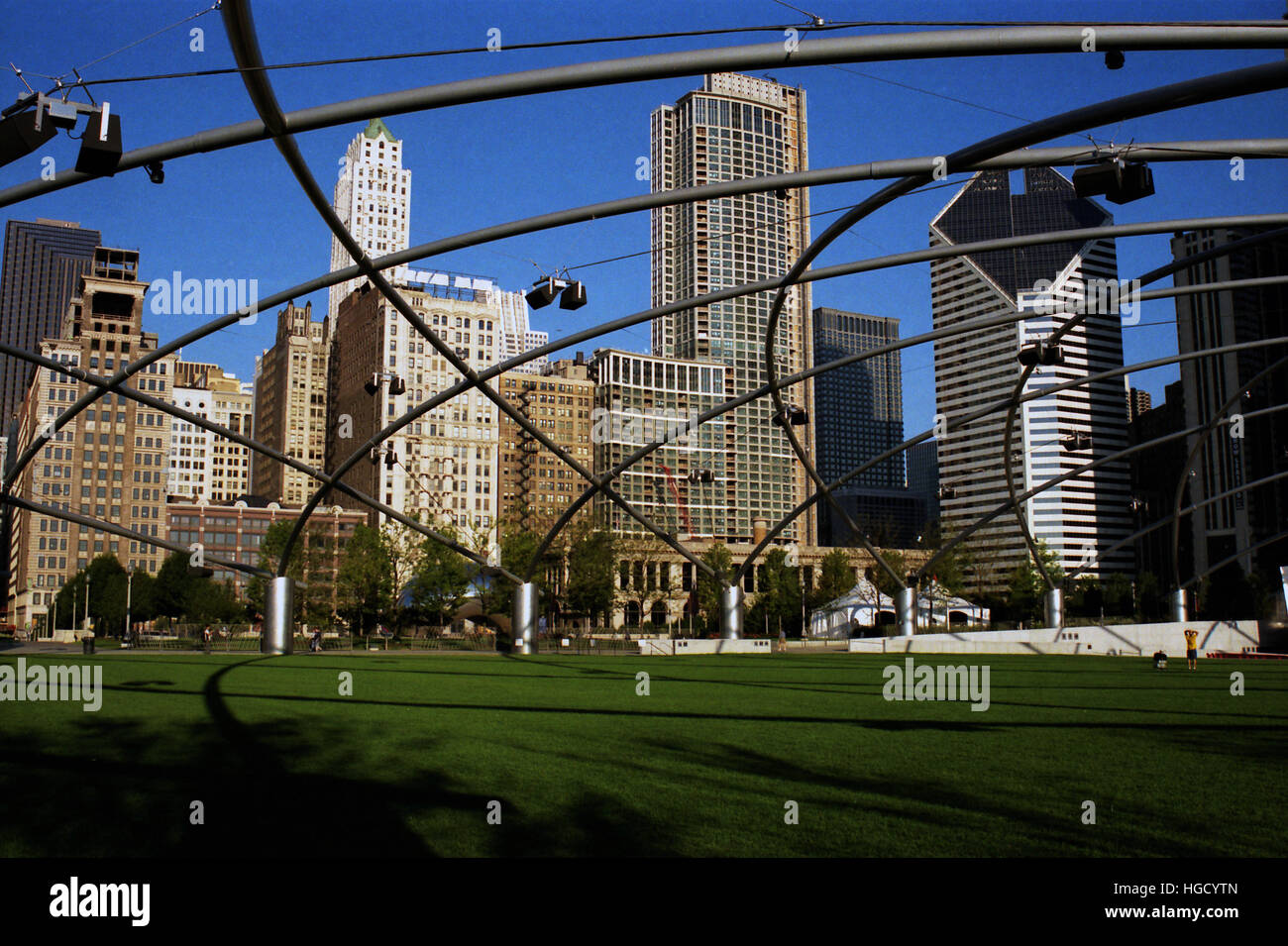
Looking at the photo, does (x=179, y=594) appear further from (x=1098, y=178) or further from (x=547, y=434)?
(x=1098, y=178)

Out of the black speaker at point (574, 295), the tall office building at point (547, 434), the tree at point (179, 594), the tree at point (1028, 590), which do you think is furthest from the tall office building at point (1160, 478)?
the black speaker at point (574, 295)

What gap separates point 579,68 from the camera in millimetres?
12203

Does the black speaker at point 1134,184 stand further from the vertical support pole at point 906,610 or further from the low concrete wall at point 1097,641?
the vertical support pole at point 906,610

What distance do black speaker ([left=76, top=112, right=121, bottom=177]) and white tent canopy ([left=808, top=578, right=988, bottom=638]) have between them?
235 ft

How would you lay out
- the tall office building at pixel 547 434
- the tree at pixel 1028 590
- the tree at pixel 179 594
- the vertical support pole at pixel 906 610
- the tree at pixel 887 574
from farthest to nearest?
the tall office building at pixel 547 434 < the tree at pixel 179 594 < the tree at pixel 1028 590 < the tree at pixel 887 574 < the vertical support pole at pixel 906 610

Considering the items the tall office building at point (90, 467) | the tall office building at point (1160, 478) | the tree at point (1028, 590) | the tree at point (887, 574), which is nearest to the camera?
the tree at point (887, 574)

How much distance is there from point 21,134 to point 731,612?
40877mm

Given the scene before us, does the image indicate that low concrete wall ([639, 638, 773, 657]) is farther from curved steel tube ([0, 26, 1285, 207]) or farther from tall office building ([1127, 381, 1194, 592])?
tall office building ([1127, 381, 1194, 592])

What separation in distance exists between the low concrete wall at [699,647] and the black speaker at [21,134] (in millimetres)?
41462

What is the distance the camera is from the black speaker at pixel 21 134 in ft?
41.3

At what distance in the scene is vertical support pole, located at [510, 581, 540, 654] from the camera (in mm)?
42719

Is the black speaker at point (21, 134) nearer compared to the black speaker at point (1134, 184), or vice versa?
the black speaker at point (21, 134)
